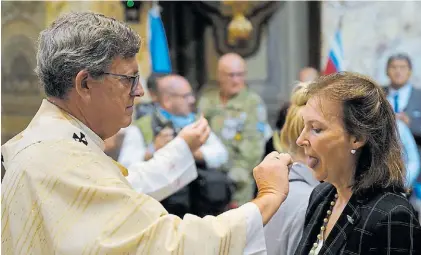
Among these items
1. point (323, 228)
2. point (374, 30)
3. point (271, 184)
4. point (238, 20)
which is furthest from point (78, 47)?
point (238, 20)

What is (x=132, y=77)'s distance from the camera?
237cm

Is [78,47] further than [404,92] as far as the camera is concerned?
No

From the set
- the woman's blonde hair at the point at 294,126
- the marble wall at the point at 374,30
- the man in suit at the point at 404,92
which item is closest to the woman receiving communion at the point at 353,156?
the woman's blonde hair at the point at 294,126

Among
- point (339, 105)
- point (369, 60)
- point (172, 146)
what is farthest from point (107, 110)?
point (369, 60)

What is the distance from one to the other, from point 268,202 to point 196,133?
44.4 inches

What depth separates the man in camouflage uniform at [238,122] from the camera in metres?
6.30

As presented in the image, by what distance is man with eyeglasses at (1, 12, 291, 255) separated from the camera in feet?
7.00

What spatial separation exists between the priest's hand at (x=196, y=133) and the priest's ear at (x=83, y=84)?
1.06 meters

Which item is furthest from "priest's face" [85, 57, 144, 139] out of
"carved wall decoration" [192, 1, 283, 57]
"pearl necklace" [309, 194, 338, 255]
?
"carved wall decoration" [192, 1, 283, 57]

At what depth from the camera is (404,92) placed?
6789 millimetres

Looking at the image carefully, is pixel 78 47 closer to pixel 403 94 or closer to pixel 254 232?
pixel 254 232

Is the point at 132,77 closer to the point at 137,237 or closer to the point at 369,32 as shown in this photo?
the point at 137,237

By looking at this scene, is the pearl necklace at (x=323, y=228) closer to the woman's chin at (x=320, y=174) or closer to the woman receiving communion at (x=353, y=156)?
the woman receiving communion at (x=353, y=156)

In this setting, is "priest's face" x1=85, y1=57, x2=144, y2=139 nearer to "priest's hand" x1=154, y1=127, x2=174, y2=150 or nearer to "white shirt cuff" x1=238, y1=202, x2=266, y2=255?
"white shirt cuff" x1=238, y1=202, x2=266, y2=255
